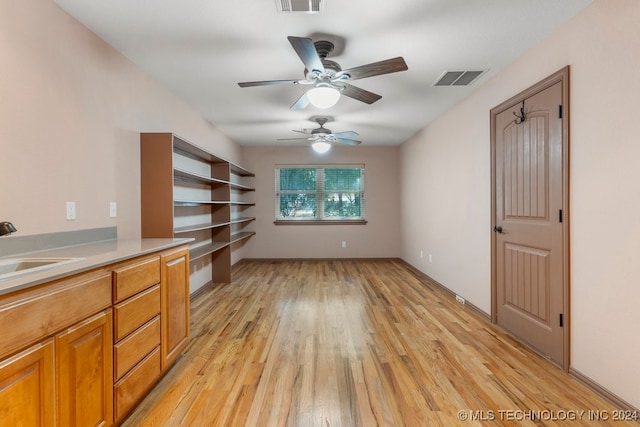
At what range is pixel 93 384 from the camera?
1374 millimetres

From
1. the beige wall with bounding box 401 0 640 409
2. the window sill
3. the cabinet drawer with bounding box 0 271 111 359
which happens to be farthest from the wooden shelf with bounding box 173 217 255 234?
the beige wall with bounding box 401 0 640 409

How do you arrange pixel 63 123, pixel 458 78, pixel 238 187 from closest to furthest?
pixel 63 123 → pixel 458 78 → pixel 238 187

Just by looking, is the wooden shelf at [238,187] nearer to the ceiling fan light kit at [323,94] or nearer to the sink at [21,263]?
the ceiling fan light kit at [323,94]

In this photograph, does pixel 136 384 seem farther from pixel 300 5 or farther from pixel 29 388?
pixel 300 5

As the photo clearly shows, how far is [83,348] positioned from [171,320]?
2.65 feet

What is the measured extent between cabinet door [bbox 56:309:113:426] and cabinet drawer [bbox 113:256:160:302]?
0.12 m

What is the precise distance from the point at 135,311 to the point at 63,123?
1362mm

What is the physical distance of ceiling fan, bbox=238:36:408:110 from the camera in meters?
2.05

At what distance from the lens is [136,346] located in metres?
1.70

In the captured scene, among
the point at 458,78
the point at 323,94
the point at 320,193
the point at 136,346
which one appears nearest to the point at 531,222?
the point at 458,78

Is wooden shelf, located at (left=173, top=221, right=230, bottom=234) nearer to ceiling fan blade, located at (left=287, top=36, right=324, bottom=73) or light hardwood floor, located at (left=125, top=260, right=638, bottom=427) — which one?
light hardwood floor, located at (left=125, top=260, right=638, bottom=427)

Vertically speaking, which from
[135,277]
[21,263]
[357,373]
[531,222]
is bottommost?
[357,373]

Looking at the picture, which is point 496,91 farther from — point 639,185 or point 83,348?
point 83,348

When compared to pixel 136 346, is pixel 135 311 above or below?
above
